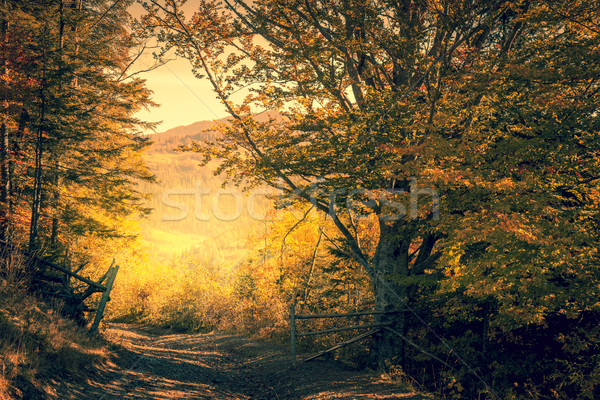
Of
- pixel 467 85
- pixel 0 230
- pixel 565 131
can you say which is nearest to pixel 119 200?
pixel 0 230

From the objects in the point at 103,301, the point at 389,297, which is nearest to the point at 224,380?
the point at 103,301

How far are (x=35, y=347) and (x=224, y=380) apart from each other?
4792 mm

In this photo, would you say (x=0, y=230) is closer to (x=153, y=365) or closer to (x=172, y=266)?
(x=153, y=365)

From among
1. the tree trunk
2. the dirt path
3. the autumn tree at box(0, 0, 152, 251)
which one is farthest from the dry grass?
the tree trunk

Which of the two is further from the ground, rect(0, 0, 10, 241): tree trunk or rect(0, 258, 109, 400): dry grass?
rect(0, 0, 10, 241): tree trunk

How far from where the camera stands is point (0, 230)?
11.9 m

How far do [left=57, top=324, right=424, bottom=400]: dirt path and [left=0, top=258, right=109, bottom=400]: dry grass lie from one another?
0.33m

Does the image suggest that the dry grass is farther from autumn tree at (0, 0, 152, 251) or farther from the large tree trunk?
the large tree trunk

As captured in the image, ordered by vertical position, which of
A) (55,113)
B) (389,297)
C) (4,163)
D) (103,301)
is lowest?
(103,301)

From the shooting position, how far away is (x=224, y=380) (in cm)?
962

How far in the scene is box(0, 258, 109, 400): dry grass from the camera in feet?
17.0

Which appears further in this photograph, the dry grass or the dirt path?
the dirt path

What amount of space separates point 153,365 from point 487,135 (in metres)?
10.1

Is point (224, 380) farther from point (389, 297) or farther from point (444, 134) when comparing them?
point (444, 134)
